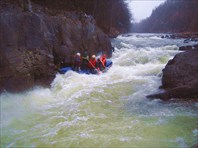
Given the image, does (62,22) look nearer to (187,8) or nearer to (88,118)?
(88,118)

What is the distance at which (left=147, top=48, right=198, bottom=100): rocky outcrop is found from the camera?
689cm

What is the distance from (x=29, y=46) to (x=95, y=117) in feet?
12.8

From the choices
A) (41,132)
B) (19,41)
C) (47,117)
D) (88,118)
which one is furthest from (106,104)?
(19,41)

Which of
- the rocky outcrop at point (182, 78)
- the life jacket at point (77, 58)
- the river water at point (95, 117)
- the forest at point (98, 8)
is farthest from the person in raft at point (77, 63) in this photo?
the forest at point (98, 8)

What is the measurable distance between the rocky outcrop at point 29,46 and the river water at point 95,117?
0.49m

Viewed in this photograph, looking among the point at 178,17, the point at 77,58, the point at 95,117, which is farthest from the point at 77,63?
the point at 178,17

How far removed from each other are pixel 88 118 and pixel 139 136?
1516 mm

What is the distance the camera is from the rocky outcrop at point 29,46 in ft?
23.6

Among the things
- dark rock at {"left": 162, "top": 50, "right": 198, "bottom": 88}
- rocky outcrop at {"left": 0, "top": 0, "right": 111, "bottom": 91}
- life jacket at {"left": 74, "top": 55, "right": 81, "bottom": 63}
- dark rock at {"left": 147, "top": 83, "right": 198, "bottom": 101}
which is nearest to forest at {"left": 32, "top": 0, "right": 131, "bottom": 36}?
rocky outcrop at {"left": 0, "top": 0, "right": 111, "bottom": 91}

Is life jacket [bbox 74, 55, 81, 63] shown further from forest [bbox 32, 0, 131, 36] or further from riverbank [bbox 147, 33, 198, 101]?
forest [bbox 32, 0, 131, 36]

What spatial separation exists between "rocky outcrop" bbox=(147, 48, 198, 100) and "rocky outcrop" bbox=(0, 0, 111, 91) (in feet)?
13.4

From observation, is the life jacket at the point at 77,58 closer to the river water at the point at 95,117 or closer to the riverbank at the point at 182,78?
the river water at the point at 95,117

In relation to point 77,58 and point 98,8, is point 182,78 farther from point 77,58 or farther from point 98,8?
point 98,8

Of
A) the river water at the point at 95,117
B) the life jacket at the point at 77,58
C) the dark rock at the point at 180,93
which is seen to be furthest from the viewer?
the life jacket at the point at 77,58
